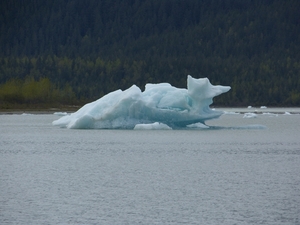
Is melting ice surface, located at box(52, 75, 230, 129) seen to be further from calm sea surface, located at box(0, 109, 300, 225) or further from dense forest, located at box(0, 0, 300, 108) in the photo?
dense forest, located at box(0, 0, 300, 108)

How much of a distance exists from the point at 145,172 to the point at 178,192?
4259 mm

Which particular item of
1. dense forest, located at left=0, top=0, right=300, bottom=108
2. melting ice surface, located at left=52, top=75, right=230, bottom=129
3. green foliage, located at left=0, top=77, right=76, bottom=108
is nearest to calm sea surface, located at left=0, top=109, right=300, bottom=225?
melting ice surface, located at left=52, top=75, right=230, bottom=129

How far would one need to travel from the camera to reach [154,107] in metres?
37.5

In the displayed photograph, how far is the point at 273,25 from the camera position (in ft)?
599

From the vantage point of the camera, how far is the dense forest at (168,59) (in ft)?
412

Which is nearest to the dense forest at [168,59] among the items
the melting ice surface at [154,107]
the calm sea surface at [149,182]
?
the melting ice surface at [154,107]

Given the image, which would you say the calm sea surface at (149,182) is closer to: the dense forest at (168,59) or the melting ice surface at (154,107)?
the melting ice surface at (154,107)

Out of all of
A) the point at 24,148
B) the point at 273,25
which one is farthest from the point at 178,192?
the point at 273,25

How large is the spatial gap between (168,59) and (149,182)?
130328 mm

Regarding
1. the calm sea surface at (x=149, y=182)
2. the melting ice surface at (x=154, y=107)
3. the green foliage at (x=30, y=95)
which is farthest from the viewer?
the green foliage at (x=30, y=95)

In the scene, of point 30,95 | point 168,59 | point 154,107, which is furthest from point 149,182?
point 168,59

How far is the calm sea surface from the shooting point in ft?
50.7

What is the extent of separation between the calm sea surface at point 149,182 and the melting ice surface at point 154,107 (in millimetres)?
2676

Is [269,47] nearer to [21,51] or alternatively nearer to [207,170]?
[21,51]
